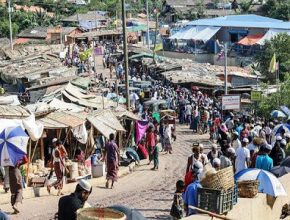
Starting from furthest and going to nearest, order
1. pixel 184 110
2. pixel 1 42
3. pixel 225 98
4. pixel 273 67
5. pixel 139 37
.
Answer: pixel 139 37
pixel 1 42
pixel 273 67
pixel 184 110
pixel 225 98

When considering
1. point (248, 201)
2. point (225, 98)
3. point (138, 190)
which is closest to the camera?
point (248, 201)

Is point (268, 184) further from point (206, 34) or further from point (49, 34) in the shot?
point (49, 34)

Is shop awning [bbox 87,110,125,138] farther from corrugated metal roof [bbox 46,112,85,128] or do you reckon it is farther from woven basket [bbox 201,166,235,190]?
woven basket [bbox 201,166,235,190]

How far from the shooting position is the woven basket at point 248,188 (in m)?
8.23

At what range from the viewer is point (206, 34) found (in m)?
53.8

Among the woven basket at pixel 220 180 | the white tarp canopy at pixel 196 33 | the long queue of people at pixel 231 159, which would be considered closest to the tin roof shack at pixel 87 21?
the white tarp canopy at pixel 196 33

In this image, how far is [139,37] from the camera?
64.6 m

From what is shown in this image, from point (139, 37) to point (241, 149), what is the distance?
53.3 m

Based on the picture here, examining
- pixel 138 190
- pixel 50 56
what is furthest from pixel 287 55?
pixel 138 190

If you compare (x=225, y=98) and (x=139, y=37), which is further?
(x=139, y=37)

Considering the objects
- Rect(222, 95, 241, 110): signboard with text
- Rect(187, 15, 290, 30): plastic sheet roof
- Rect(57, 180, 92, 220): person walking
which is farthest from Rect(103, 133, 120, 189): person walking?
Rect(187, 15, 290, 30): plastic sheet roof

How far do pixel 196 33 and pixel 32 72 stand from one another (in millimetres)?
24726

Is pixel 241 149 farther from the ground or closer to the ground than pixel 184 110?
farther from the ground

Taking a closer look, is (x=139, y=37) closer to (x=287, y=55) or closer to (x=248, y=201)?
(x=287, y=55)
